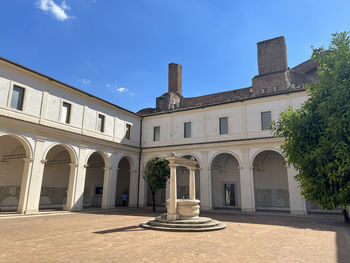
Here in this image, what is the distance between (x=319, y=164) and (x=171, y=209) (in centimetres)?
815

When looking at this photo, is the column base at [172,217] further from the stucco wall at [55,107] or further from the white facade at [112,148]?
the stucco wall at [55,107]

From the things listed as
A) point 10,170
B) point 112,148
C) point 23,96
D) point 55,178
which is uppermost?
point 23,96

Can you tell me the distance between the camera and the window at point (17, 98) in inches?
589

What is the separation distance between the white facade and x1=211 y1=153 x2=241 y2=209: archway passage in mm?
90

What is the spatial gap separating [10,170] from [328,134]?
21.6m

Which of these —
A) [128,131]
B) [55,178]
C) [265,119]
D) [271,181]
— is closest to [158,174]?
[128,131]

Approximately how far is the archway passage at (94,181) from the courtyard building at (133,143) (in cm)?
10

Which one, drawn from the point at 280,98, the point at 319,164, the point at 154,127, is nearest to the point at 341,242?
the point at 319,164

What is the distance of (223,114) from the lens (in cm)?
2141

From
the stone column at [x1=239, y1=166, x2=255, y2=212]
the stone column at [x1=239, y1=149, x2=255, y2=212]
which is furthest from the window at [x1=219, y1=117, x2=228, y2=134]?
the stone column at [x1=239, y1=166, x2=255, y2=212]

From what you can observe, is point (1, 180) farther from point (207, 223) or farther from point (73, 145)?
point (207, 223)

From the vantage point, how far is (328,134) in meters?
4.68

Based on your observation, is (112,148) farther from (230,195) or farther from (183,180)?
(230,195)

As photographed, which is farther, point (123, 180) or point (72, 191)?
point (123, 180)
